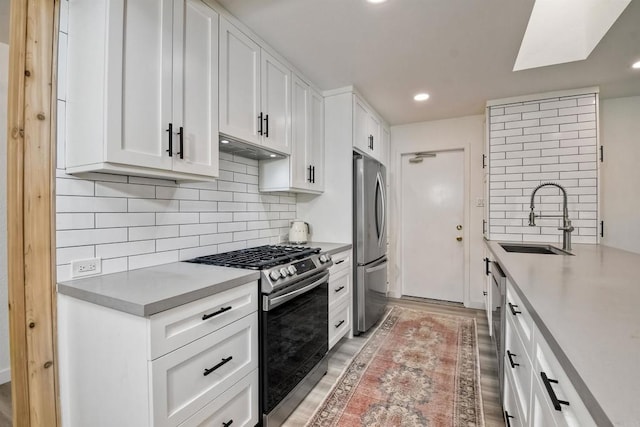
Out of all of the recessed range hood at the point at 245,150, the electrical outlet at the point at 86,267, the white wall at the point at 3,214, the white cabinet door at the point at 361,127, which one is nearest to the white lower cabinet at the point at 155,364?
the electrical outlet at the point at 86,267

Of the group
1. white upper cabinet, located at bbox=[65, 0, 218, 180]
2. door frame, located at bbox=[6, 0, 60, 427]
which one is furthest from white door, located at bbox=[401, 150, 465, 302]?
door frame, located at bbox=[6, 0, 60, 427]

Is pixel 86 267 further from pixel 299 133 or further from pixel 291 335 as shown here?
pixel 299 133

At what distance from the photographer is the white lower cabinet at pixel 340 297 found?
94.1 inches

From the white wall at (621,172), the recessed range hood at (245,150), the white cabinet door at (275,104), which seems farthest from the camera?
the white wall at (621,172)

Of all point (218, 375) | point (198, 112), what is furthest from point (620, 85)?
point (218, 375)

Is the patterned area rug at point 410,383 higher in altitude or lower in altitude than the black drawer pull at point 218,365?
lower

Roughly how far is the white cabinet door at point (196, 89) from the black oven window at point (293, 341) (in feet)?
2.95

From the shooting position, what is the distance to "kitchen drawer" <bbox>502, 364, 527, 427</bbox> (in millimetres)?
1225

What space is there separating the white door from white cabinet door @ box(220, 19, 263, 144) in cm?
268

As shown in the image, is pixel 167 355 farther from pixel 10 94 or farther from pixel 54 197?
pixel 10 94

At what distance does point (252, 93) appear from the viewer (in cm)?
197

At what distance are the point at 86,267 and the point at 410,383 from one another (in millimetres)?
2067

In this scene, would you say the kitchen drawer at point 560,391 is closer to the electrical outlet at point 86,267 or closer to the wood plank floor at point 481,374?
the wood plank floor at point 481,374

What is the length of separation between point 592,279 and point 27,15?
265cm
